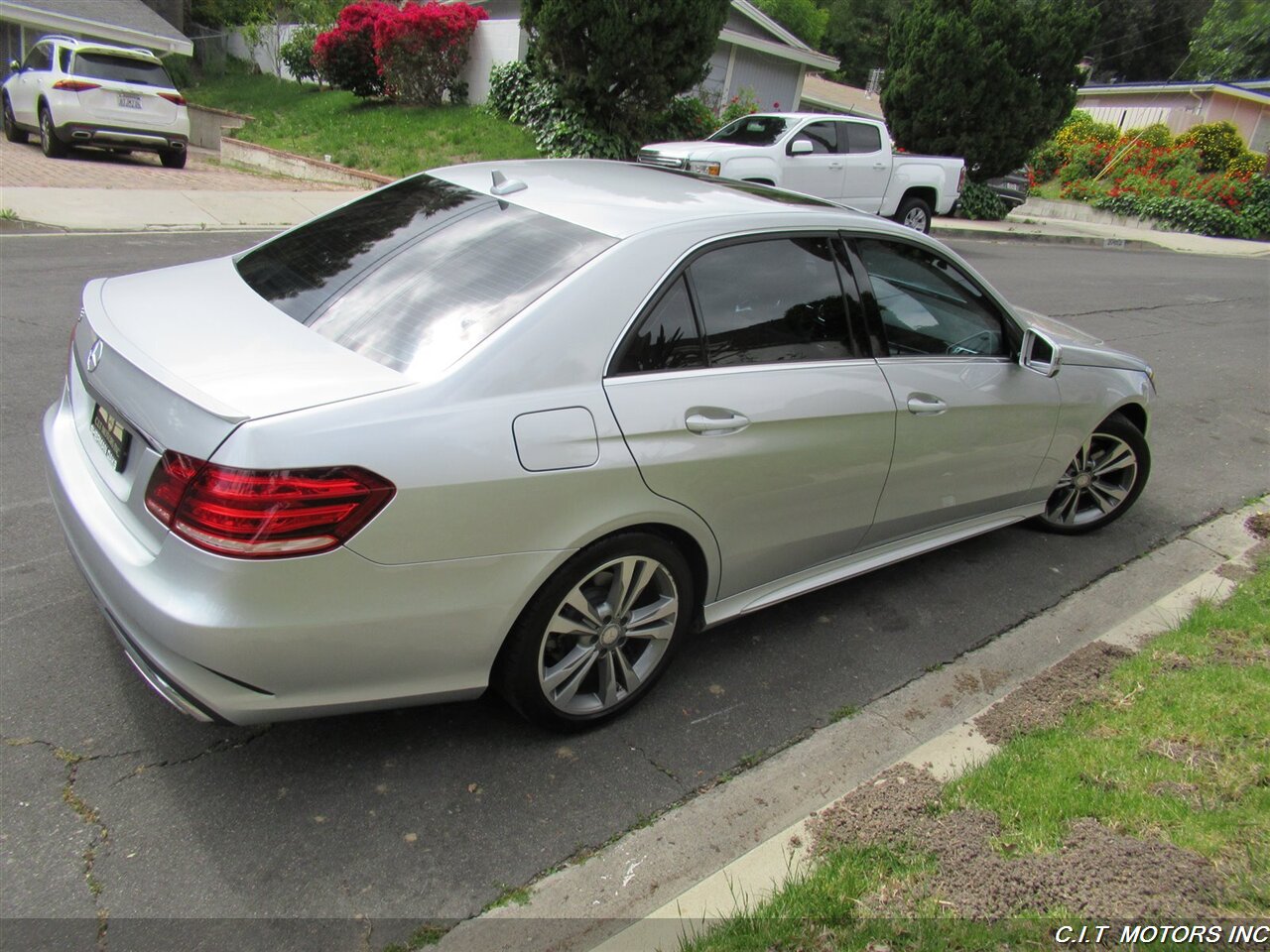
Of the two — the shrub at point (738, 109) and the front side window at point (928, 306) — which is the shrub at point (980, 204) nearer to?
the shrub at point (738, 109)

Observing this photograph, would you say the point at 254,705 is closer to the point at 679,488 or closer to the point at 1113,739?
the point at 679,488

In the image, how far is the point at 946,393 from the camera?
387 centimetres

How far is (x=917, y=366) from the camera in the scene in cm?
380

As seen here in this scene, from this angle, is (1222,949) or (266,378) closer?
(1222,949)

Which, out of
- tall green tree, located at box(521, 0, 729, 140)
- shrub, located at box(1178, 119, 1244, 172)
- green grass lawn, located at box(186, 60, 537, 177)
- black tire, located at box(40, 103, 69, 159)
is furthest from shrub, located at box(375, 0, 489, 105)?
shrub, located at box(1178, 119, 1244, 172)

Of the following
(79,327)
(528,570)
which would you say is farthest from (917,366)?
(79,327)

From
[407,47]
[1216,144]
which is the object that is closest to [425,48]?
[407,47]

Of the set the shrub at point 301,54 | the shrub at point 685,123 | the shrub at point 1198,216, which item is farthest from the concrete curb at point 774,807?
the shrub at point 301,54

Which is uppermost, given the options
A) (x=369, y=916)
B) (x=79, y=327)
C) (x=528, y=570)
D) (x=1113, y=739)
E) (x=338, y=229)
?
(x=338, y=229)

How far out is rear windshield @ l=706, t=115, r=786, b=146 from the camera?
14.0 metres

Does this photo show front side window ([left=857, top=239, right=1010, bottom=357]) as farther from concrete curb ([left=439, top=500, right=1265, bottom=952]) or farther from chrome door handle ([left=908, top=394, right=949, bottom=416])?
concrete curb ([left=439, top=500, right=1265, bottom=952])

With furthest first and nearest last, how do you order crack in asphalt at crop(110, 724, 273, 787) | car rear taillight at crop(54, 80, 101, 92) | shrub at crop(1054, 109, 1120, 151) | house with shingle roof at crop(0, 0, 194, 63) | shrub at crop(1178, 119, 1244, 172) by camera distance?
shrub at crop(1054, 109, 1120, 151) < shrub at crop(1178, 119, 1244, 172) < house with shingle roof at crop(0, 0, 194, 63) < car rear taillight at crop(54, 80, 101, 92) < crack in asphalt at crop(110, 724, 273, 787)

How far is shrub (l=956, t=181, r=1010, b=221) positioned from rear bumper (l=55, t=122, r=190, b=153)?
651 inches

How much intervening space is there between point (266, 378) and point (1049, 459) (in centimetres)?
357
